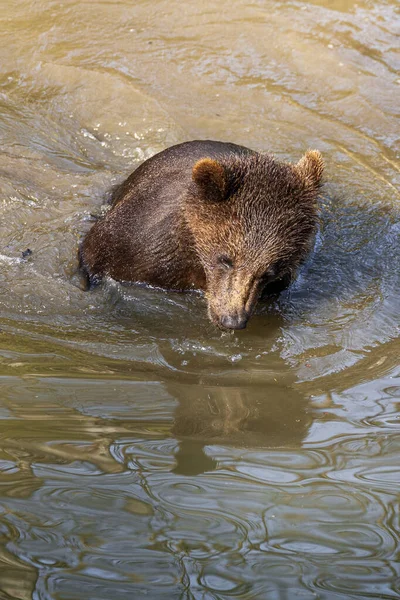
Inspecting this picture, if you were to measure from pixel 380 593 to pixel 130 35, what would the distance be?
838 centimetres

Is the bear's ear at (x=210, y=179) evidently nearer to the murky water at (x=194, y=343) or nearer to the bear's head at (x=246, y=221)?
the bear's head at (x=246, y=221)

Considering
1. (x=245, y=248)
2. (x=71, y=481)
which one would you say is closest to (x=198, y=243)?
(x=245, y=248)

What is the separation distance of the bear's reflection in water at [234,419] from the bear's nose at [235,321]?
18.0 inches

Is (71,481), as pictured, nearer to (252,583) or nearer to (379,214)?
(252,583)

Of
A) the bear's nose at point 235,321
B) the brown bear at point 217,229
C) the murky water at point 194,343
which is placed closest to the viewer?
the murky water at point 194,343

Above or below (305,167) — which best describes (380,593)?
below

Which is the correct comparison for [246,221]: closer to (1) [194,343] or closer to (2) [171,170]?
(1) [194,343]

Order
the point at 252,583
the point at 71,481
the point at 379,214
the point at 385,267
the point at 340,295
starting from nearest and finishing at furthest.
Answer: the point at 252,583
the point at 71,481
the point at 340,295
the point at 385,267
the point at 379,214

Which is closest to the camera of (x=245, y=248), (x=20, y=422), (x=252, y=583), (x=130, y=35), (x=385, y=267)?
(x=252, y=583)

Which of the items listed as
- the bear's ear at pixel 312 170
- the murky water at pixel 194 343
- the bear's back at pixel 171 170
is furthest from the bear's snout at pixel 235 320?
the bear's back at pixel 171 170

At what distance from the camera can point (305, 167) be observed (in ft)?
19.1

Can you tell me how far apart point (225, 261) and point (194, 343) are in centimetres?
63

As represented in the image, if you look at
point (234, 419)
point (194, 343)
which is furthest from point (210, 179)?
point (234, 419)

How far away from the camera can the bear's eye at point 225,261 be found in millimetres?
5609
